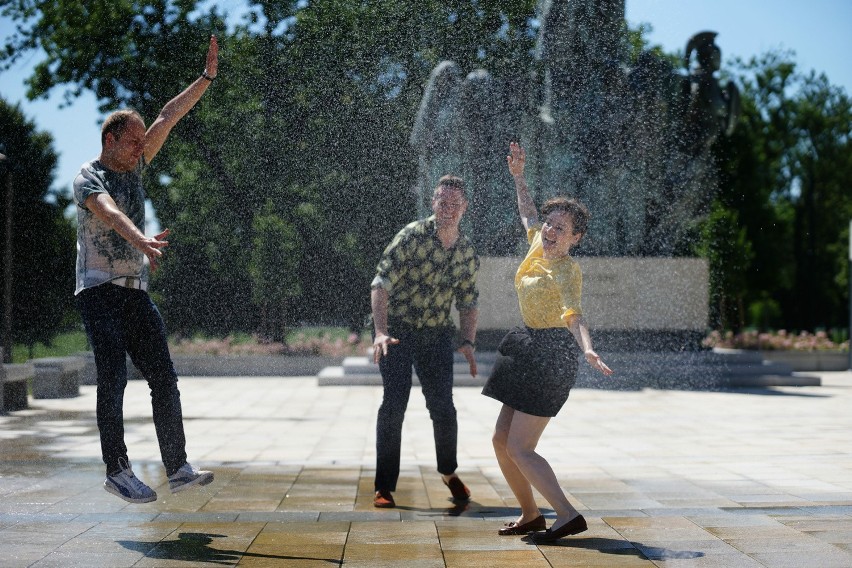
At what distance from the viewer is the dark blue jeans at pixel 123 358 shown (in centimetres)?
436

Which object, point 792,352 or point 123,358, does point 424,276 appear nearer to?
point 123,358

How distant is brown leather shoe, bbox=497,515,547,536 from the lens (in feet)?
14.7

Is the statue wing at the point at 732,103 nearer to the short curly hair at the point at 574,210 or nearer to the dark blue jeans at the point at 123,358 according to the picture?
the short curly hair at the point at 574,210

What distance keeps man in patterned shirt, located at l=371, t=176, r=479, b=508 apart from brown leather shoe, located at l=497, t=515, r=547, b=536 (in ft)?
2.94

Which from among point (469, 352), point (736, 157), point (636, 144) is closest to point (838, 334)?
point (736, 157)

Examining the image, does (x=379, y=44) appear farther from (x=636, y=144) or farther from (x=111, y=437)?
(x=636, y=144)

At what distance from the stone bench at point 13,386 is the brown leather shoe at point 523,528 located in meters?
7.63

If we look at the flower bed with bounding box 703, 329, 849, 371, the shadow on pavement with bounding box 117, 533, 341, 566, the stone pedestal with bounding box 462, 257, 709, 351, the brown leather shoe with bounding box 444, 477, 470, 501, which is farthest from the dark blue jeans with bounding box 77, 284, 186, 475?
the flower bed with bounding box 703, 329, 849, 371

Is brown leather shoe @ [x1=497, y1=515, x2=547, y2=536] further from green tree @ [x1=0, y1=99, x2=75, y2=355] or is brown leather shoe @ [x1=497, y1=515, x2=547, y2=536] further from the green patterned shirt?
green tree @ [x1=0, y1=99, x2=75, y2=355]

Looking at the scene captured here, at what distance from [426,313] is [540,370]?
1.05 metres

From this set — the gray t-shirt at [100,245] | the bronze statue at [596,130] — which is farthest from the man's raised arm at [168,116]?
the bronze statue at [596,130]

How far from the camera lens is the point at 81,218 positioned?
14.3 ft

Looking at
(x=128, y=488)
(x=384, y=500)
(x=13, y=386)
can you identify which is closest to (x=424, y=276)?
(x=384, y=500)

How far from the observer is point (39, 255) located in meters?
18.1
